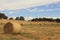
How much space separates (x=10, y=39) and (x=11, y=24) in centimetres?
752

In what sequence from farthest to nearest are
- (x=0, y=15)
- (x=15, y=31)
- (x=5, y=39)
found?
(x=0, y=15)
(x=15, y=31)
(x=5, y=39)

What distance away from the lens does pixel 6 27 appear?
25.9m

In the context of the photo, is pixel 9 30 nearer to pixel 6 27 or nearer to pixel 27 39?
pixel 6 27

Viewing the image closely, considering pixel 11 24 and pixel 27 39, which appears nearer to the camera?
pixel 27 39

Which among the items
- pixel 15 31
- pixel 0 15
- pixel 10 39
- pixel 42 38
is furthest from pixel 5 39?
pixel 0 15

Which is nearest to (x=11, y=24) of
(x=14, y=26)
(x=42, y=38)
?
(x=14, y=26)

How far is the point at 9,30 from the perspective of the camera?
2538 cm

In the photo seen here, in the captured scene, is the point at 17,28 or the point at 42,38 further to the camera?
the point at 17,28

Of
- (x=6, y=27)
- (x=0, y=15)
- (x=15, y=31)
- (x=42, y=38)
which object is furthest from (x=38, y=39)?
(x=0, y=15)

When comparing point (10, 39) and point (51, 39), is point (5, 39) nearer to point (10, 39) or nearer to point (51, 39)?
point (10, 39)

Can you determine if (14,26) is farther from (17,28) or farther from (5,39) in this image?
(5,39)

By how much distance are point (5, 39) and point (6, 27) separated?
8150 mm

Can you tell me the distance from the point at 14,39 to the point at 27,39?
3.63ft

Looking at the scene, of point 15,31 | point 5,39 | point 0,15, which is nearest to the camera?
point 5,39
